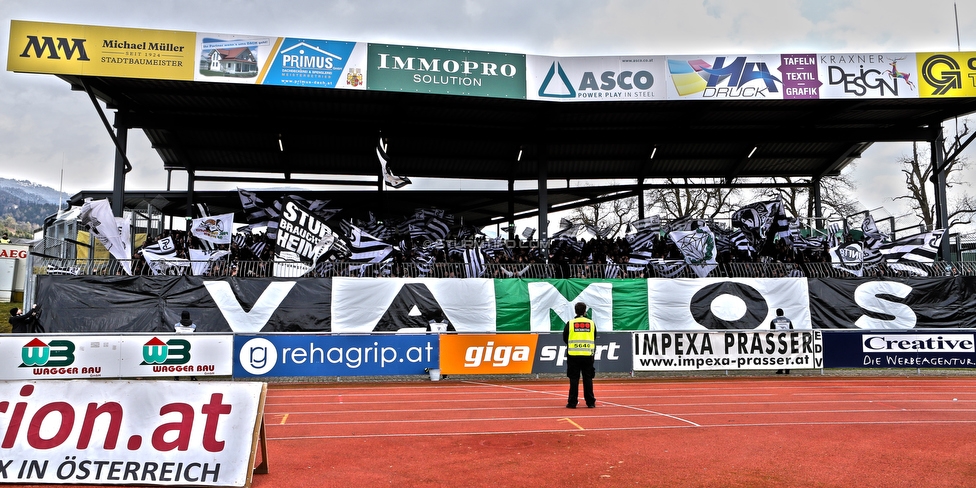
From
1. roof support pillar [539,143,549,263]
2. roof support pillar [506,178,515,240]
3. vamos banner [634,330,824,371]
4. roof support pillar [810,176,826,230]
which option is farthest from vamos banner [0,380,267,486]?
roof support pillar [810,176,826,230]

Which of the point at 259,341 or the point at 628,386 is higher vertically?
the point at 259,341

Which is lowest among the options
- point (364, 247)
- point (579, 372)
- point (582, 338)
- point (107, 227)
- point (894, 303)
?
point (579, 372)

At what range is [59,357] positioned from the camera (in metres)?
14.9

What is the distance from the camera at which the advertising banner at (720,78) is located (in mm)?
21906

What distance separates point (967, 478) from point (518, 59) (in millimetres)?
16822

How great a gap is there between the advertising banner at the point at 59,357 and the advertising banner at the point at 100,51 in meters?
8.26

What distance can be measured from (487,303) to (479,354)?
4.51 metres

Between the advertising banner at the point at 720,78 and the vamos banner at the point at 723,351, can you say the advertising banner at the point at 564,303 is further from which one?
the advertising banner at the point at 720,78

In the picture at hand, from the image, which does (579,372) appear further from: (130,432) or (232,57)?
(232,57)

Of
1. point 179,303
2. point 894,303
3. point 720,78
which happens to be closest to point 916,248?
point 894,303

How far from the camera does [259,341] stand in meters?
16.3

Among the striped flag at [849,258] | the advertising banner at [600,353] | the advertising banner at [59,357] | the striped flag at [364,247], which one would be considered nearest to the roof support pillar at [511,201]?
the striped flag at [364,247]

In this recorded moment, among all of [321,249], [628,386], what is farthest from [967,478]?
[321,249]

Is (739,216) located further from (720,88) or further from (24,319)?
Answer: (24,319)
